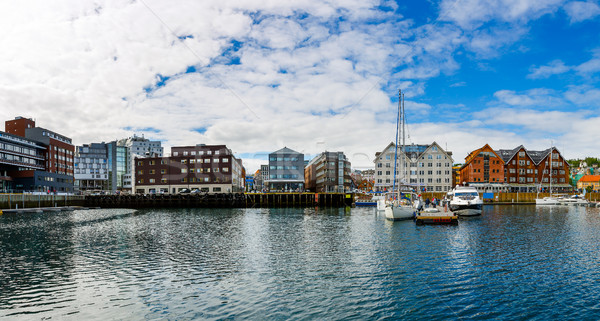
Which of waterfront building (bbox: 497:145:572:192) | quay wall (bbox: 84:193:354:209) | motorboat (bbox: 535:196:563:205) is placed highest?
waterfront building (bbox: 497:145:572:192)

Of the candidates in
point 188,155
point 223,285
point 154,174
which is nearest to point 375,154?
point 188,155

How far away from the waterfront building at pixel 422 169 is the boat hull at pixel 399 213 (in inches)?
3486

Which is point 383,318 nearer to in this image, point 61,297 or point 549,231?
point 61,297

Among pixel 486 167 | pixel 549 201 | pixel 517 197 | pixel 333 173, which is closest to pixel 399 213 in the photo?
pixel 549 201

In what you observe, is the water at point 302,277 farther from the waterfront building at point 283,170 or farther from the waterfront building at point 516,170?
the waterfront building at point 516,170

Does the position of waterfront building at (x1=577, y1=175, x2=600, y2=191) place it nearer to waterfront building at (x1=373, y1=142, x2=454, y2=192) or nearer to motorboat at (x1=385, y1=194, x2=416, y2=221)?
waterfront building at (x1=373, y1=142, x2=454, y2=192)

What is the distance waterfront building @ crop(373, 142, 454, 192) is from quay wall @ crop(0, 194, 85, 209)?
4603 inches

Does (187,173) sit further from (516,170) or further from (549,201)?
(516,170)

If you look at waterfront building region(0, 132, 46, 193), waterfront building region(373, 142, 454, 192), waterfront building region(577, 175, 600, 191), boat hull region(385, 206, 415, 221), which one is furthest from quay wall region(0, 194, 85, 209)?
waterfront building region(577, 175, 600, 191)

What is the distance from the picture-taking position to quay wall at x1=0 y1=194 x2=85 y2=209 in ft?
316

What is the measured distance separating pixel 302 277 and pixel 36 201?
113363 mm

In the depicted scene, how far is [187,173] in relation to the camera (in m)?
149

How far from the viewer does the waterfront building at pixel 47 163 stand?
437 ft

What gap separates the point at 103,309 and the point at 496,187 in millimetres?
164982
